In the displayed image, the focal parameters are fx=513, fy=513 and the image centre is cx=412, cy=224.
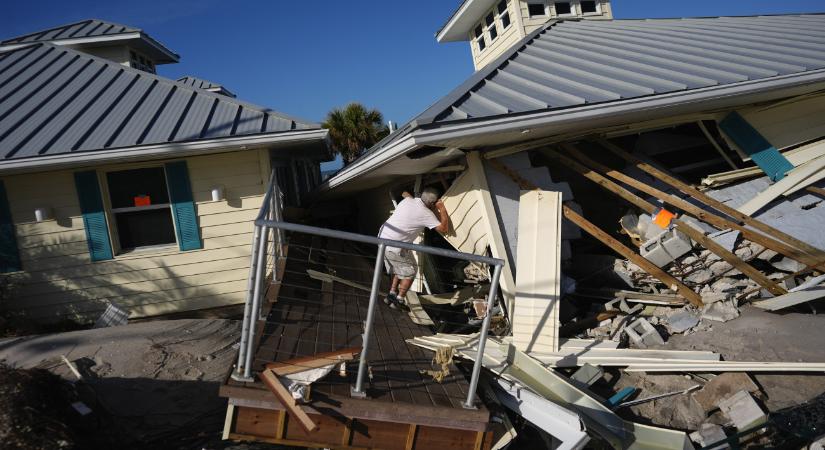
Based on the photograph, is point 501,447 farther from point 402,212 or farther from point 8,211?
point 8,211

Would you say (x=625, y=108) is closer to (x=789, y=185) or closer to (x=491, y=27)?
(x=789, y=185)

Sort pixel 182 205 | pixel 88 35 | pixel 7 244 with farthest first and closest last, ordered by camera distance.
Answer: pixel 88 35
pixel 182 205
pixel 7 244

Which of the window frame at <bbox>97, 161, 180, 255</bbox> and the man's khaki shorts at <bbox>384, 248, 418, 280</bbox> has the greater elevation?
the window frame at <bbox>97, 161, 180, 255</bbox>

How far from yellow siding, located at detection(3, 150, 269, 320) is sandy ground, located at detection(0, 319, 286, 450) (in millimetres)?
1425

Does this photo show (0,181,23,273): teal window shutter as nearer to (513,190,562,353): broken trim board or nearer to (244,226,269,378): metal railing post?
(244,226,269,378): metal railing post

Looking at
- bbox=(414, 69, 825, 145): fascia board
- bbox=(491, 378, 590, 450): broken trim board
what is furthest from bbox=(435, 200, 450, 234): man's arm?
bbox=(491, 378, 590, 450): broken trim board

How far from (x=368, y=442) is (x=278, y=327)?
159 centimetres

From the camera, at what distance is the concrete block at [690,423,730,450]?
419 cm

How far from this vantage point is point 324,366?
3.67 meters

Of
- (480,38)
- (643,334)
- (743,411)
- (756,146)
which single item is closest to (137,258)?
(643,334)

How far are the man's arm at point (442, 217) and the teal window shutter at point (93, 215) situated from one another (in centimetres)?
511

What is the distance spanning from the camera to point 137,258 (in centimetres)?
798

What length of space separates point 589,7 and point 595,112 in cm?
Result: 1136

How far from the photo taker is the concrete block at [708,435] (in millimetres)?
4188
